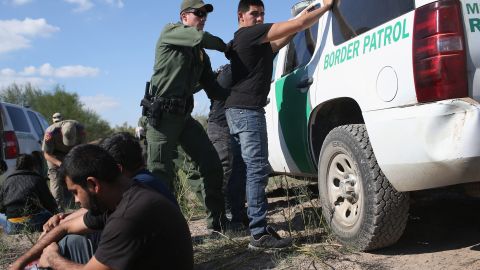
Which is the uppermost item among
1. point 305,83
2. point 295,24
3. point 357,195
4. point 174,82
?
point 295,24

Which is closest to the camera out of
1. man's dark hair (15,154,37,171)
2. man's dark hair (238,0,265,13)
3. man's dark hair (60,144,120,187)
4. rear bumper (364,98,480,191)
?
man's dark hair (60,144,120,187)

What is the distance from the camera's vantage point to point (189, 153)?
447cm

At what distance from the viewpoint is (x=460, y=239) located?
11.5 ft

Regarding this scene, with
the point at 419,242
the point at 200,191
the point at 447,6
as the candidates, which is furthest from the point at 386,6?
the point at 200,191

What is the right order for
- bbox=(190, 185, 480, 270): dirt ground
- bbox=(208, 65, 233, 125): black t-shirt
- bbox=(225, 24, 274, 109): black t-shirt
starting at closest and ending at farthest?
1. bbox=(190, 185, 480, 270): dirt ground
2. bbox=(225, 24, 274, 109): black t-shirt
3. bbox=(208, 65, 233, 125): black t-shirt

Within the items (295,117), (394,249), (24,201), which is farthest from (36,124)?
(394,249)

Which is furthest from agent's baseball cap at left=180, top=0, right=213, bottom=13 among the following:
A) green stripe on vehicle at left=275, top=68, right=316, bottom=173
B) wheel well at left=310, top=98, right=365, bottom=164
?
wheel well at left=310, top=98, right=365, bottom=164

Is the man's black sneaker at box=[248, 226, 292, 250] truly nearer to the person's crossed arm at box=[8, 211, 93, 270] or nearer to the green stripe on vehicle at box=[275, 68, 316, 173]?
the green stripe on vehicle at box=[275, 68, 316, 173]

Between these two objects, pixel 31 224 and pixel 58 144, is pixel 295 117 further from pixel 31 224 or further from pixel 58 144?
pixel 58 144

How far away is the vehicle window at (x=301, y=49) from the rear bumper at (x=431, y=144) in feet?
4.22

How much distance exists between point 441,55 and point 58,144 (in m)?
5.27

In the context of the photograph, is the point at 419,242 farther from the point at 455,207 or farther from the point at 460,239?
the point at 455,207

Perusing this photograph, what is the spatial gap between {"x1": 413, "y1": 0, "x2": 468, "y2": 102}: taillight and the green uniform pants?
208 centimetres

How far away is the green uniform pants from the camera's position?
162 inches
